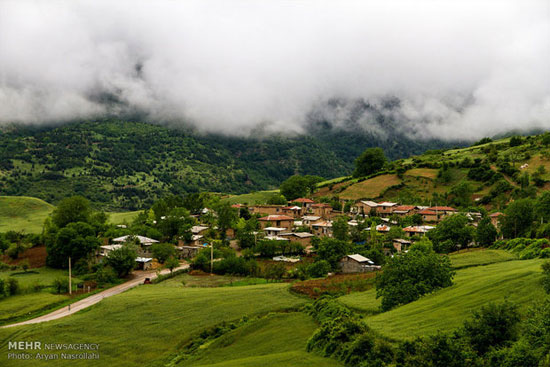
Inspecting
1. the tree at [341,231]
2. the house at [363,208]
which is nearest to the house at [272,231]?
the tree at [341,231]

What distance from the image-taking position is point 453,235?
6397 cm

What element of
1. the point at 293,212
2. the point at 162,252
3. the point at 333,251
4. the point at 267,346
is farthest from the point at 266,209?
the point at 267,346

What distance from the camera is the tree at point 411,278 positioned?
32.3 meters

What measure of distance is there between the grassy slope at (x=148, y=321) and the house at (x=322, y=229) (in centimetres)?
4040

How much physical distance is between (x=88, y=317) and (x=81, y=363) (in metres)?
9.73

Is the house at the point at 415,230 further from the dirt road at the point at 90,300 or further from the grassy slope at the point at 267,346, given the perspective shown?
the grassy slope at the point at 267,346

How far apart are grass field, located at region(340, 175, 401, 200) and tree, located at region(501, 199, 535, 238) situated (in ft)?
194

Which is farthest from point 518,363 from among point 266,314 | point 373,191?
point 373,191

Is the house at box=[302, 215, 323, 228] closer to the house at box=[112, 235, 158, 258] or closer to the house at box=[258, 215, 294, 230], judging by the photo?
the house at box=[258, 215, 294, 230]

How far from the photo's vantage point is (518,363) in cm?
1656

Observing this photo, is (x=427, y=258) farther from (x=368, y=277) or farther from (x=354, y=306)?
(x=368, y=277)

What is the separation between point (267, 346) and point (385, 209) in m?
A: 78.2

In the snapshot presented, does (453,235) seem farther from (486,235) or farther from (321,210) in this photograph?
(321,210)

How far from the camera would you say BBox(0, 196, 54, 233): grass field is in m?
122
